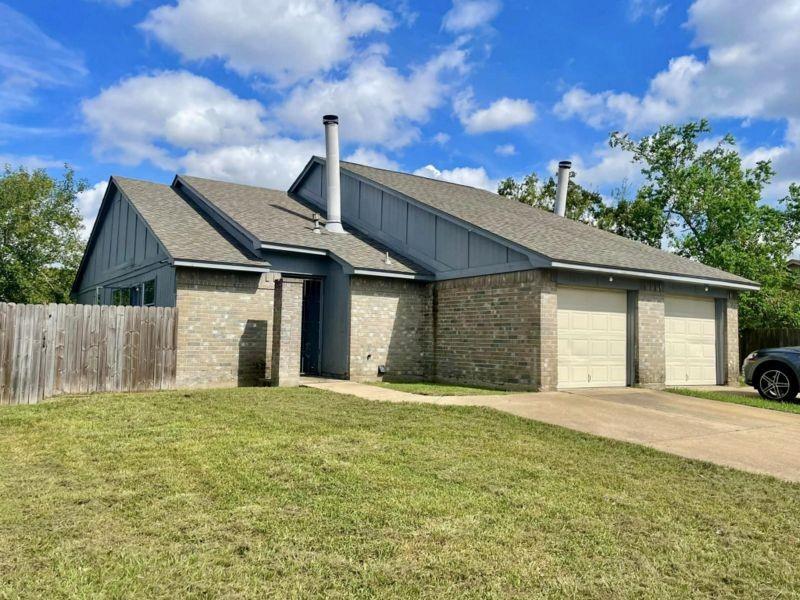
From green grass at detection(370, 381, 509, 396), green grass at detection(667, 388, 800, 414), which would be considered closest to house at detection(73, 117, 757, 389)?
green grass at detection(370, 381, 509, 396)

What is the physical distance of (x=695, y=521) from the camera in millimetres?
4258

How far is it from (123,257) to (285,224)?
5.73 meters

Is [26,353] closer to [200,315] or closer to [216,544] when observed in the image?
[200,315]

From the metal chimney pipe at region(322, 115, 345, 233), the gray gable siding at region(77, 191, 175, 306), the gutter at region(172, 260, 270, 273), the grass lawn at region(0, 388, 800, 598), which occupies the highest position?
the metal chimney pipe at region(322, 115, 345, 233)

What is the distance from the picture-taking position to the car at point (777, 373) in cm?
1138

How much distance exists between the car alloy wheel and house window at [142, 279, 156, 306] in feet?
47.0

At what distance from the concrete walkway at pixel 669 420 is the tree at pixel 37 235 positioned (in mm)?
27365

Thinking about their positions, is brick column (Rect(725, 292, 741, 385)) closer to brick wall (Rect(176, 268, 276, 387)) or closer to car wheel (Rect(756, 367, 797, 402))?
car wheel (Rect(756, 367, 797, 402))

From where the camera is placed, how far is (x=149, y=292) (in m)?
15.0

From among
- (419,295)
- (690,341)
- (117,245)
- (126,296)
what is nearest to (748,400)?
(690,341)

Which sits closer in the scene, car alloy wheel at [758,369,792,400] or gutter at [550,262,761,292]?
car alloy wheel at [758,369,792,400]

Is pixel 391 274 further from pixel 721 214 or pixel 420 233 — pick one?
pixel 721 214

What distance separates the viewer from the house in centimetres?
1252

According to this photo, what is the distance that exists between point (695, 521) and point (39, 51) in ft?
51.8
